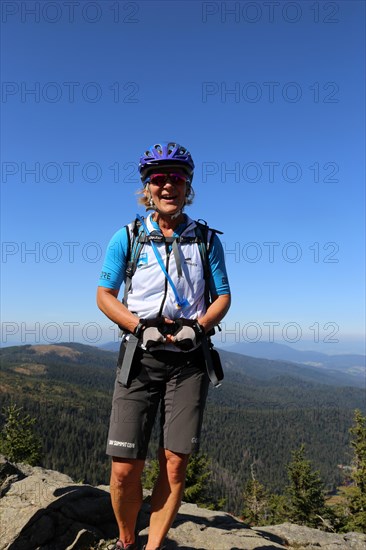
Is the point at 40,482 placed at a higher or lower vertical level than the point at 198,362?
lower

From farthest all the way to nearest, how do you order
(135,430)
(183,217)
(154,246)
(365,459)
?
1. (365,459)
2. (183,217)
3. (154,246)
4. (135,430)

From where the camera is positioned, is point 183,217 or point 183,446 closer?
point 183,446

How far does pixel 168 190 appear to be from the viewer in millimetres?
5066

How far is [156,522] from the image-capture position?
15.8ft

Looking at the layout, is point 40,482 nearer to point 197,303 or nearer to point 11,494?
point 11,494

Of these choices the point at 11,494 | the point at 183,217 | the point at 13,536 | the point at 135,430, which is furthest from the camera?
the point at 11,494

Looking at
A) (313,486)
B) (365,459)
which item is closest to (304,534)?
(365,459)

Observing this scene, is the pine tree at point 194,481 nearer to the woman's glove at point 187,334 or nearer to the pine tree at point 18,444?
Result: the pine tree at point 18,444

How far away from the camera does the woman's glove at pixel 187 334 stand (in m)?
4.42

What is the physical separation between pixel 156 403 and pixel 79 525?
350 cm

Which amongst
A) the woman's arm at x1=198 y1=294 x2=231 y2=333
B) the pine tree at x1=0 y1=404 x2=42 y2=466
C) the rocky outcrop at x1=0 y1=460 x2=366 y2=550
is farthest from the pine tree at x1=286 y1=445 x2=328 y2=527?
the woman's arm at x1=198 y1=294 x2=231 y2=333

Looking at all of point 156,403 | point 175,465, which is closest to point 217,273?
point 156,403

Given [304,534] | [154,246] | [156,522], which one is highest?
[154,246]

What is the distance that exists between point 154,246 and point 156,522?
3550 millimetres
